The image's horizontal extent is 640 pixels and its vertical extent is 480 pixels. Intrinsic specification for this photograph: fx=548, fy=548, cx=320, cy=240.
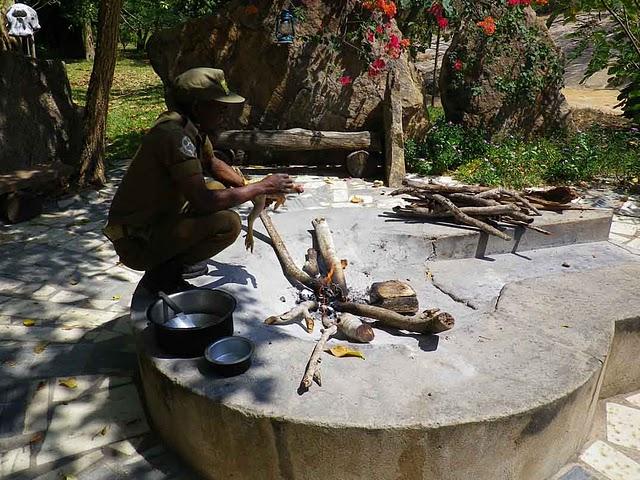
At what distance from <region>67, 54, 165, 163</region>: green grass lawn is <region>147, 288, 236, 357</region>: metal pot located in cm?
613

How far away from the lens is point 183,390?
2.48 meters

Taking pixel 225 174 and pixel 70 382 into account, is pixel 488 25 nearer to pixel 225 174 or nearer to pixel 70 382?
pixel 225 174

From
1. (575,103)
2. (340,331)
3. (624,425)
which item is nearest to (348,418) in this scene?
(340,331)

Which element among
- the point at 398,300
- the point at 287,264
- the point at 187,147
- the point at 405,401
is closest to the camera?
the point at 405,401

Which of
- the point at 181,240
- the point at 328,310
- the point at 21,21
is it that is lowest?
the point at 328,310

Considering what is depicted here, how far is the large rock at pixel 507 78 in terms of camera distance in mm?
8625

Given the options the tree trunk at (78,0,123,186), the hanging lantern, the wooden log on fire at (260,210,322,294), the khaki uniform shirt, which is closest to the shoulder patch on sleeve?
the khaki uniform shirt

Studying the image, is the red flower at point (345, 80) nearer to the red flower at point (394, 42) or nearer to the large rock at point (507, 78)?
the red flower at point (394, 42)

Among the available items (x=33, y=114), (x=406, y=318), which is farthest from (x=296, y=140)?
(x=406, y=318)

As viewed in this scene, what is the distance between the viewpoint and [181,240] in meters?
3.22

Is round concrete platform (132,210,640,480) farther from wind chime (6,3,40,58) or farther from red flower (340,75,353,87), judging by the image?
wind chime (6,3,40,58)

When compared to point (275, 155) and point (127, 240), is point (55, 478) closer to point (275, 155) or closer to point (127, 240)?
point (127, 240)

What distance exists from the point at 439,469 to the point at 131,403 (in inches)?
69.1

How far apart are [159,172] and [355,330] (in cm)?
143
